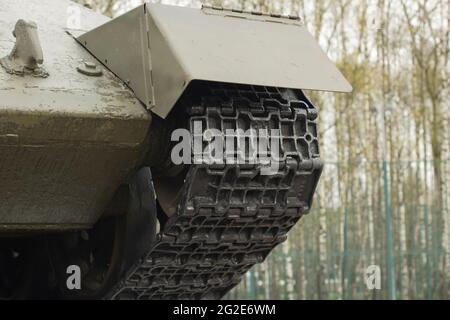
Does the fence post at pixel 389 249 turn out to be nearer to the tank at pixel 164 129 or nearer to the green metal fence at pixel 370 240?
the green metal fence at pixel 370 240

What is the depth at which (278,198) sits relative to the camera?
207 inches

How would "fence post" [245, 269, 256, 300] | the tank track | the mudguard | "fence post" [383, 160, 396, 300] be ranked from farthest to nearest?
"fence post" [245, 269, 256, 300]
"fence post" [383, 160, 396, 300]
the tank track
the mudguard

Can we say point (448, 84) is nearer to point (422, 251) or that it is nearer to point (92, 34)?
point (422, 251)

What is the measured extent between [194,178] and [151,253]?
72 centimetres

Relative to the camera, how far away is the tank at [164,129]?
15.8ft

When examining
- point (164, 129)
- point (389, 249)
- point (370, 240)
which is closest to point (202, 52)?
point (164, 129)

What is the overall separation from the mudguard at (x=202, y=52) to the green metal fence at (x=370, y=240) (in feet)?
18.5

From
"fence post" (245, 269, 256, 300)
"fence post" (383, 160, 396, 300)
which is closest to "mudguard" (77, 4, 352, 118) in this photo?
"fence post" (383, 160, 396, 300)

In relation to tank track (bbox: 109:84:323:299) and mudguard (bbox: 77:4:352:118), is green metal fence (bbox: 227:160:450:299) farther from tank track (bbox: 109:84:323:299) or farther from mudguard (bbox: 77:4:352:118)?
mudguard (bbox: 77:4:352:118)

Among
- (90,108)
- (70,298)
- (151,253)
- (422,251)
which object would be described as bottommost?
(422,251)

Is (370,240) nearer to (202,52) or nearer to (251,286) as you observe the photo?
(251,286)

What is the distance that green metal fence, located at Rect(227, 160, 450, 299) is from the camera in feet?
35.5

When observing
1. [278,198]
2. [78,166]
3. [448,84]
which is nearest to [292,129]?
[278,198]

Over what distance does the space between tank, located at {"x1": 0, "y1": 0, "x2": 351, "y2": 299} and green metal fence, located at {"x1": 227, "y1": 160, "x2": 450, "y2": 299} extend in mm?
5352
